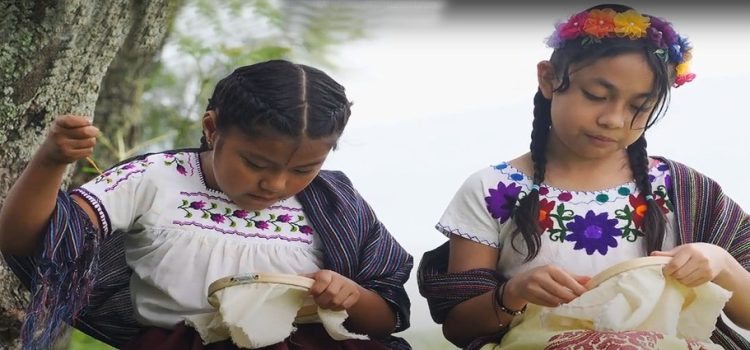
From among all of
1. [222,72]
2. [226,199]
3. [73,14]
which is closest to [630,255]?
[226,199]

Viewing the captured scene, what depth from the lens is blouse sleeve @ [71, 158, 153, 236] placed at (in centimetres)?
223

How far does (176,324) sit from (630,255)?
1008 millimetres

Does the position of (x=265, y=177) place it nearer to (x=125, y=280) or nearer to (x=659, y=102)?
(x=125, y=280)

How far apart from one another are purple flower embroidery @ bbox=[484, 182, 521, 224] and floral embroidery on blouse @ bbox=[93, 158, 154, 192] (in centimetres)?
78

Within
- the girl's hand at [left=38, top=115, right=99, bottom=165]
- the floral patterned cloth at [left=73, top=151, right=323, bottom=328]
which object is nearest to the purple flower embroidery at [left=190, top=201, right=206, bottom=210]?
the floral patterned cloth at [left=73, top=151, right=323, bottom=328]

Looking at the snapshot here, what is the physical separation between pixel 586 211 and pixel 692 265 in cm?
38

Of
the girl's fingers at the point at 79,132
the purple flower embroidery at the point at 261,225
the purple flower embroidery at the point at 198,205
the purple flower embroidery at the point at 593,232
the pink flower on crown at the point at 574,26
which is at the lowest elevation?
the purple flower embroidery at the point at 261,225

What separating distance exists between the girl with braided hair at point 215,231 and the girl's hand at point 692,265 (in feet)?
2.09

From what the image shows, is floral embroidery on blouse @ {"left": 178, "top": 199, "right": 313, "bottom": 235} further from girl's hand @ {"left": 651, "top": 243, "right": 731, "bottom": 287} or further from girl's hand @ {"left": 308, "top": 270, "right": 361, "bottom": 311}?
girl's hand @ {"left": 651, "top": 243, "right": 731, "bottom": 287}

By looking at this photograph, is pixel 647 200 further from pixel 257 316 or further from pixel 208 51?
pixel 208 51

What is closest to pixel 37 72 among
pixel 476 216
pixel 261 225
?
pixel 261 225

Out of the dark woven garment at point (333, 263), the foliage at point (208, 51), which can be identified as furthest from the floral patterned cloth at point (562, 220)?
the foliage at point (208, 51)

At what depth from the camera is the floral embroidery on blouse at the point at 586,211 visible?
243 centimetres

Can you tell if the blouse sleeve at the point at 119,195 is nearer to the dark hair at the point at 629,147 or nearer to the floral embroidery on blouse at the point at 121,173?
the floral embroidery on blouse at the point at 121,173
